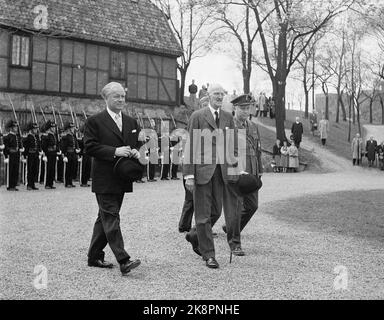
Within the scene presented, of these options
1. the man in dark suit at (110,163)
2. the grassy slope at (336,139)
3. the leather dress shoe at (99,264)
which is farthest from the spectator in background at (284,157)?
the leather dress shoe at (99,264)

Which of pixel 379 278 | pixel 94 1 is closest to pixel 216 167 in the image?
pixel 379 278

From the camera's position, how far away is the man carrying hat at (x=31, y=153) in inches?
606

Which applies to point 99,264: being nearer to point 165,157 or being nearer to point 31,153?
point 31,153

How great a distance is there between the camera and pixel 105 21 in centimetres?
2441

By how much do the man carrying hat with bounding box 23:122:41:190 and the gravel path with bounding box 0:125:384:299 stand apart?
251 centimetres

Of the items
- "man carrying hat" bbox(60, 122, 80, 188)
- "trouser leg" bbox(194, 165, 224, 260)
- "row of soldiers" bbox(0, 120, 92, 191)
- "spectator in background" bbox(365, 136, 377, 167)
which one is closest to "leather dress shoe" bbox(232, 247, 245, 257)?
"trouser leg" bbox(194, 165, 224, 260)

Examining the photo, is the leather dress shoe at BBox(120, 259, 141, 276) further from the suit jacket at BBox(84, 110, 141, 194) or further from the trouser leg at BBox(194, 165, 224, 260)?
the trouser leg at BBox(194, 165, 224, 260)

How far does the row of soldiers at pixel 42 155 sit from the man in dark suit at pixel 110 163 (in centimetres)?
978

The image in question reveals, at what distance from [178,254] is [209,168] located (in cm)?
125

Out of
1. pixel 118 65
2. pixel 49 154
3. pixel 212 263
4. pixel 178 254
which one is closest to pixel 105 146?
pixel 212 263

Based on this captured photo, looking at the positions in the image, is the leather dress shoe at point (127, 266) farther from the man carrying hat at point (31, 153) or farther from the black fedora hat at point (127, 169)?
the man carrying hat at point (31, 153)

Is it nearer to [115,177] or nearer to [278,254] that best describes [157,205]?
[278,254]

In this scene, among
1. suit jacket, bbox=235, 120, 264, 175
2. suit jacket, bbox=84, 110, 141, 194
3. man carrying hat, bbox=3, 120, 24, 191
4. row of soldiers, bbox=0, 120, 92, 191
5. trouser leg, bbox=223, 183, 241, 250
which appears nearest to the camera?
suit jacket, bbox=84, 110, 141, 194

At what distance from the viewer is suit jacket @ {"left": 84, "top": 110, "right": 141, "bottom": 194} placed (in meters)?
5.89
